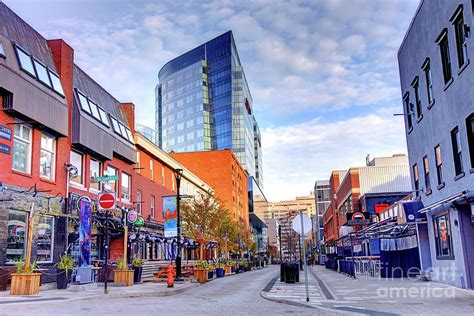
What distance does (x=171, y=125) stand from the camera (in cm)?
15075

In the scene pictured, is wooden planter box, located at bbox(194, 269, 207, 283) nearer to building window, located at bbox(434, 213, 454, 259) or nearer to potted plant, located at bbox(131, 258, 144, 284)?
potted plant, located at bbox(131, 258, 144, 284)

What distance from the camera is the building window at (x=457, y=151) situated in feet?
61.4

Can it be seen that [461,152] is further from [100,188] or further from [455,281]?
[100,188]

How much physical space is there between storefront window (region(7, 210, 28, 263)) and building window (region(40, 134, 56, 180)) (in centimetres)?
259

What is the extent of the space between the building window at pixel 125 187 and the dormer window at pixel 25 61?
12.1m

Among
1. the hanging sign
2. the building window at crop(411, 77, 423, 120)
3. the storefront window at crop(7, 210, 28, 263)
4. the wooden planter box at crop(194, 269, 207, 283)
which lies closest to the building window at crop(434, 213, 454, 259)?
the building window at crop(411, 77, 423, 120)

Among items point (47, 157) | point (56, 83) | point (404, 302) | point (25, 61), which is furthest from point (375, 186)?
point (25, 61)

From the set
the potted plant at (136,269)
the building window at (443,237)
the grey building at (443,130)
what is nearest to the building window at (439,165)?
the grey building at (443,130)

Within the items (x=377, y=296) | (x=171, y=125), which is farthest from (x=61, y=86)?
(x=171, y=125)

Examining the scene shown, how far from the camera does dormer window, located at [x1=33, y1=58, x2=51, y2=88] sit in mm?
22266

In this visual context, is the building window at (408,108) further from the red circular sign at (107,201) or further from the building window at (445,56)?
the red circular sign at (107,201)

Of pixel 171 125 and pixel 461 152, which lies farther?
pixel 171 125

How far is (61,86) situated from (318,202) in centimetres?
12911

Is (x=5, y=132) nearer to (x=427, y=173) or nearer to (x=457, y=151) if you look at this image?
(x=457, y=151)
